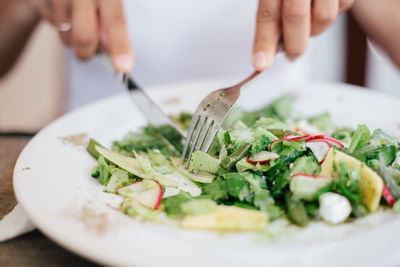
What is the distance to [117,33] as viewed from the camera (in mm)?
1539

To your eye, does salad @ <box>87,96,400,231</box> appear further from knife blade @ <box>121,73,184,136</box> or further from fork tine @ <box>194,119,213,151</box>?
knife blade @ <box>121,73,184,136</box>

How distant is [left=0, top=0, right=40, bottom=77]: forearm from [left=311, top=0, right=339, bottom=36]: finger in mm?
1597

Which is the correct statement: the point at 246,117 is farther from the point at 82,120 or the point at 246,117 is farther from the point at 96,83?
the point at 96,83

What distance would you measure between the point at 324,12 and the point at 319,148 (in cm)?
Result: 50

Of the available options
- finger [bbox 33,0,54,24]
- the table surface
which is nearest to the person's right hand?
finger [bbox 33,0,54,24]

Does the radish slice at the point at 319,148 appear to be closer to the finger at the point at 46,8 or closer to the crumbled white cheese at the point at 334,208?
the crumbled white cheese at the point at 334,208

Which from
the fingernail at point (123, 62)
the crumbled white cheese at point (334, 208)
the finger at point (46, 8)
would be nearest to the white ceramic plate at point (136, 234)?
the crumbled white cheese at point (334, 208)

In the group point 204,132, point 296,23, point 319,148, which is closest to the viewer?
point 319,148

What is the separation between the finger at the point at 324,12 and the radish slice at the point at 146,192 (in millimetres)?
743

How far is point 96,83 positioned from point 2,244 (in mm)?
1574

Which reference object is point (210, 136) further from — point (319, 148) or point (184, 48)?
point (184, 48)

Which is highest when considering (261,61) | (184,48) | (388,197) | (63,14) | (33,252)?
(63,14)

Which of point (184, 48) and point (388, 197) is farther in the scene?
point (184, 48)

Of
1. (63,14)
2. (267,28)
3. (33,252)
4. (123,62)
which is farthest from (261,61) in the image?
(63,14)
